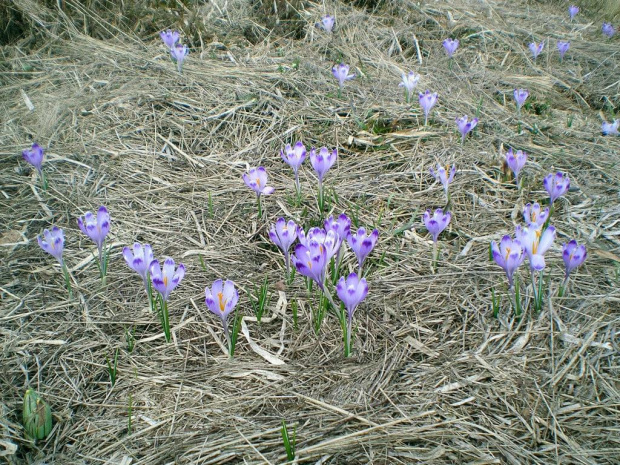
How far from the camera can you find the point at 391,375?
1.74 meters

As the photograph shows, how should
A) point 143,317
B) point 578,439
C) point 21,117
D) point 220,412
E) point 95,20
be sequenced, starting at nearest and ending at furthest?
point 578,439
point 220,412
point 143,317
point 21,117
point 95,20

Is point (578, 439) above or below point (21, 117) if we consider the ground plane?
above

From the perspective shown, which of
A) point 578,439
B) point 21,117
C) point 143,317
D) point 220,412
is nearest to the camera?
point 578,439

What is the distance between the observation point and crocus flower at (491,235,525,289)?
188 centimetres

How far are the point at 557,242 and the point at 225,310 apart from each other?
1.54 metres

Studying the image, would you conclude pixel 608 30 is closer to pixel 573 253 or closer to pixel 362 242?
pixel 573 253

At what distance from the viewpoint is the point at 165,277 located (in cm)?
186

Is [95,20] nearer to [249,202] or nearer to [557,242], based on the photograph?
[249,202]

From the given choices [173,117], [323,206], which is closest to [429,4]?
[173,117]

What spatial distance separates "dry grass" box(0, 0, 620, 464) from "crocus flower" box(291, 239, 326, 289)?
11.8 inches

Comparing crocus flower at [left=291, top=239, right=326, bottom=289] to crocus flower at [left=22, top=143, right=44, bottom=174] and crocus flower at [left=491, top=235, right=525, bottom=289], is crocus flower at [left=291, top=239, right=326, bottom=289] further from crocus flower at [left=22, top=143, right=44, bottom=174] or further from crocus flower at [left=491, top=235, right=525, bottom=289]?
crocus flower at [left=22, top=143, right=44, bottom=174]

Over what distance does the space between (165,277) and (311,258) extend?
1.78 feet

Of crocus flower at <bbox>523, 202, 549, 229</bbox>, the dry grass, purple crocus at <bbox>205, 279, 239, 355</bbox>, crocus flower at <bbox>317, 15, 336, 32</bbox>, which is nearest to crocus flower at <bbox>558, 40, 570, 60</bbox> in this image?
the dry grass

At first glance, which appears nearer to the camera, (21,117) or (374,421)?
(374,421)
